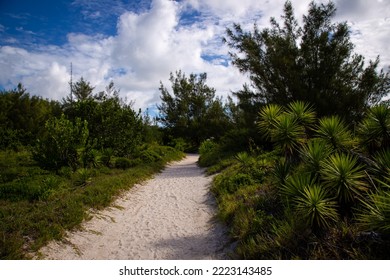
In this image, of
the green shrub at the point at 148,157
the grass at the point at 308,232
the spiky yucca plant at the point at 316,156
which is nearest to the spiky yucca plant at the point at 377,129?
the spiky yucca plant at the point at 316,156

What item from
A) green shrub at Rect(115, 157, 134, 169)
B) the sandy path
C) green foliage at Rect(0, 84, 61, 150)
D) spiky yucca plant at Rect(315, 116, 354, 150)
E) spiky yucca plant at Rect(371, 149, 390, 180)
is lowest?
the sandy path

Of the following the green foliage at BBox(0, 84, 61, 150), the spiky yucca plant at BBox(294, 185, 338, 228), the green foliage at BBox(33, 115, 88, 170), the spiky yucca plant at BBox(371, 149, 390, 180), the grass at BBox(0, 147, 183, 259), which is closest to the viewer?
the spiky yucca plant at BBox(294, 185, 338, 228)

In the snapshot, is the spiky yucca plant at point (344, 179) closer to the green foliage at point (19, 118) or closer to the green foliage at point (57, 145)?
the green foliage at point (57, 145)

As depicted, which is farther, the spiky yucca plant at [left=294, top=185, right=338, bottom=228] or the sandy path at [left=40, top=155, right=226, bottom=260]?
the sandy path at [left=40, top=155, right=226, bottom=260]

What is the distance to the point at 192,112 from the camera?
117ft

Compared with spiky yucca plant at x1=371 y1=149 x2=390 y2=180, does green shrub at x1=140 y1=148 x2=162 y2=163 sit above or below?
below

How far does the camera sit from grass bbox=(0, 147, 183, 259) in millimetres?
4926

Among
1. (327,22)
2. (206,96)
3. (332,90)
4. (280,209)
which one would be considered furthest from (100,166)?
(206,96)

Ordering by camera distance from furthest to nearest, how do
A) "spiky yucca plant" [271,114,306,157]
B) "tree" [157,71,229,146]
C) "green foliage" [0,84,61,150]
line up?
"tree" [157,71,229,146] → "green foliage" [0,84,61,150] → "spiky yucca plant" [271,114,306,157]

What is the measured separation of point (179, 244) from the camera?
5672mm

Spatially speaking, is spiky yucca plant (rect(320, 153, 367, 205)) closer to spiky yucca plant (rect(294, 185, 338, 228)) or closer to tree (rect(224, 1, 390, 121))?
spiky yucca plant (rect(294, 185, 338, 228))

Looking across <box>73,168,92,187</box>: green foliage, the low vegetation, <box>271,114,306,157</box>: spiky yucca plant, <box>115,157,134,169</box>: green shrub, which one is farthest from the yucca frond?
<box>115,157,134,169</box>: green shrub

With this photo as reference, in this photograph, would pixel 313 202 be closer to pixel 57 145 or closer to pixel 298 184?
pixel 298 184

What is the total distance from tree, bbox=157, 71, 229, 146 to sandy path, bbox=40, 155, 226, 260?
24405 millimetres
